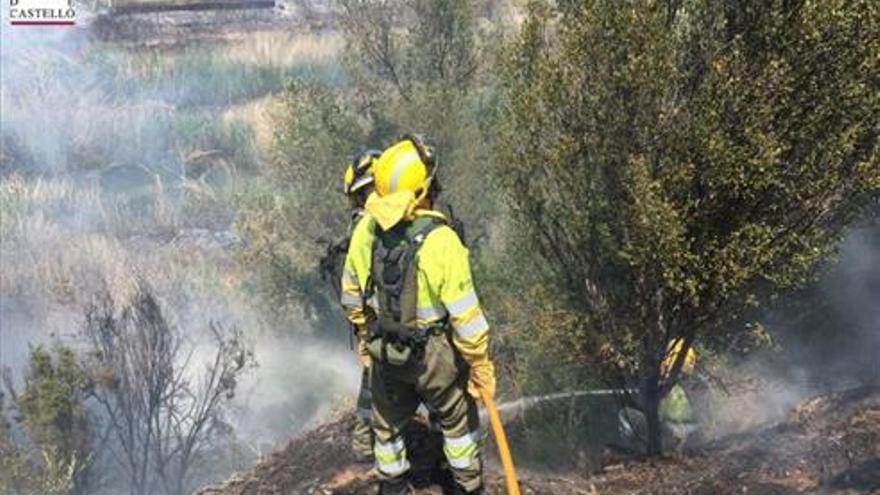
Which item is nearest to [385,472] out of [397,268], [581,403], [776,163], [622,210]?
[397,268]

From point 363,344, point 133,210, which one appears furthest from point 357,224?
point 133,210

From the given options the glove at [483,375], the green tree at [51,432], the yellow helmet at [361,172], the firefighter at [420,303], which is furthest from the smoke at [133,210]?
the glove at [483,375]

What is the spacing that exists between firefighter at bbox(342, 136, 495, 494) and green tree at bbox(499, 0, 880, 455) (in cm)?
239

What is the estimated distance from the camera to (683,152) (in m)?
6.90

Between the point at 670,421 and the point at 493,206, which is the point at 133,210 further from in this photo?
the point at 670,421

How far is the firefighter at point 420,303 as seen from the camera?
4.79m

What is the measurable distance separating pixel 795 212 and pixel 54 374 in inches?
340

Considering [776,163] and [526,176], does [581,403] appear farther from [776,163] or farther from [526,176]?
[776,163]

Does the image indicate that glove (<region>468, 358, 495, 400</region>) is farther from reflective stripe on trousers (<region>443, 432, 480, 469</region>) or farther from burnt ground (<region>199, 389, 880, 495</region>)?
burnt ground (<region>199, 389, 880, 495</region>)

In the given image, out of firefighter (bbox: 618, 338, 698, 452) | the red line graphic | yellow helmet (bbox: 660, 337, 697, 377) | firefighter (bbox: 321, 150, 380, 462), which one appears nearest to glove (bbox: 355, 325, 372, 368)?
firefighter (bbox: 321, 150, 380, 462)

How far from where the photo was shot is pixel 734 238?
682cm

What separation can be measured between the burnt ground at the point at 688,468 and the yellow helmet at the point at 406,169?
2.07 m

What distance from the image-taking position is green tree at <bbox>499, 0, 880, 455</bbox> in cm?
660

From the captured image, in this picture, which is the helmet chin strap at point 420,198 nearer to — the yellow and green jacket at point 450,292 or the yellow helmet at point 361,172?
the yellow and green jacket at point 450,292
